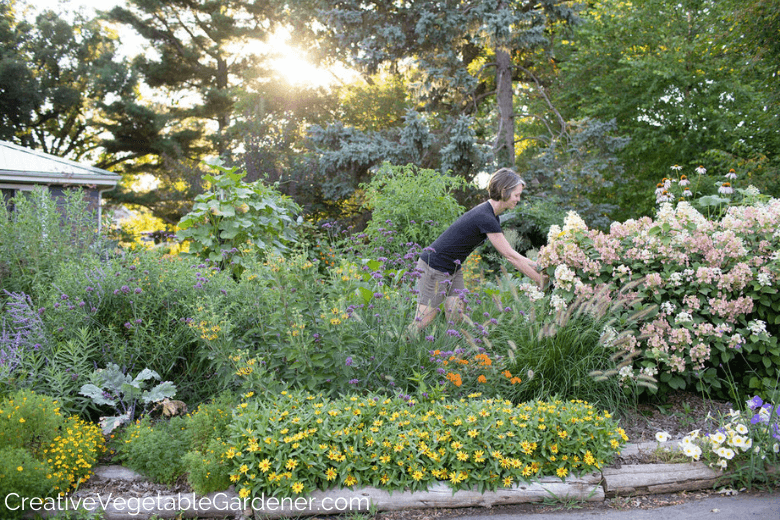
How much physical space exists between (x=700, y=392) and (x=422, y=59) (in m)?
9.42

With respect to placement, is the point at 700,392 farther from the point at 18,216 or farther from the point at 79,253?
the point at 18,216

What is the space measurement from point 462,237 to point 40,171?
951cm

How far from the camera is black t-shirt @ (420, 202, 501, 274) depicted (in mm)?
4227

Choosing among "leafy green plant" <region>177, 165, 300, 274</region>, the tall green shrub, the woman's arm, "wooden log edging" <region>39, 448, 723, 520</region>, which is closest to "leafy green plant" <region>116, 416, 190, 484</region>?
"wooden log edging" <region>39, 448, 723, 520</region>

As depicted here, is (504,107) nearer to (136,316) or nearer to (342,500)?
(136,316)

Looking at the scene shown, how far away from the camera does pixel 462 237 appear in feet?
14.1

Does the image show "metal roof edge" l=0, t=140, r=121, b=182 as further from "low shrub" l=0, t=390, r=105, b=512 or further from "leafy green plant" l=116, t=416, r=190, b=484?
"leafy green plant" l=116, t=416, r=190, b=484

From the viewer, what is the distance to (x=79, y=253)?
4.80m

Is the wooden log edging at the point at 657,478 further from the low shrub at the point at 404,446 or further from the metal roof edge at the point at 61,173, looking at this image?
the metal roof edge at the point at 61,173

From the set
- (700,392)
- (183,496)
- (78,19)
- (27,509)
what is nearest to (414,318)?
(183,496)

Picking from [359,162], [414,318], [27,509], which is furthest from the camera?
[359,162]

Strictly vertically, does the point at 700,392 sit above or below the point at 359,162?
below

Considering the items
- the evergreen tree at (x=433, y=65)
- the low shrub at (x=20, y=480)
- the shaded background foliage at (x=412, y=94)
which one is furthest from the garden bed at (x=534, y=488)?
the evergreen tree at (x=433, y=65)

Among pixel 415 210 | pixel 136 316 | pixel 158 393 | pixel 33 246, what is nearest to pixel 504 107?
pixel 415 210
